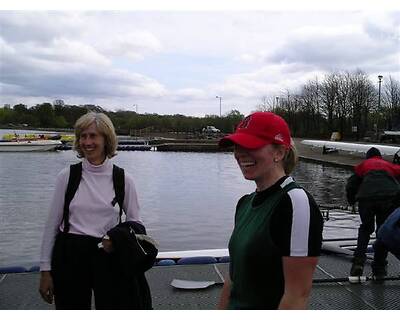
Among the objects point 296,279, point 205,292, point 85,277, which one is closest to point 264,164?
point 296,279

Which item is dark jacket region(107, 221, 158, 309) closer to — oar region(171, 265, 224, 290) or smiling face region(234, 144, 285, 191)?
smiling face region(234, 144, 285, 191)

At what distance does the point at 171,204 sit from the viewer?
736 inches

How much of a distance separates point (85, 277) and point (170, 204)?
52.0 feet

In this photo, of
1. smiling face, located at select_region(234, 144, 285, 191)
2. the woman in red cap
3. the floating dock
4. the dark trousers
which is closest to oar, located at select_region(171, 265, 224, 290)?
the floating dock

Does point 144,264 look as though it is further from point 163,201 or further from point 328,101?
point 328,101

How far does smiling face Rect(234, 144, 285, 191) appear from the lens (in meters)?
2.06

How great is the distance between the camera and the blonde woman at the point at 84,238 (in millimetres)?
2867

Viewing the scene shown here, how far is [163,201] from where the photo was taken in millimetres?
19656

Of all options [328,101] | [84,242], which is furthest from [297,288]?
[328,101]

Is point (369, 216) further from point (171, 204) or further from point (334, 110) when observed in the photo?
point (334, 110)

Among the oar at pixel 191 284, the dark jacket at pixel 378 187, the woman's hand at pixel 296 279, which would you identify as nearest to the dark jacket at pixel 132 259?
the woman's hand at pixel 296 279

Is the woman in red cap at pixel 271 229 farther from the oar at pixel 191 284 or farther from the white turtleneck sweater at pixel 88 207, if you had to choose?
the oar at pixel 191 284

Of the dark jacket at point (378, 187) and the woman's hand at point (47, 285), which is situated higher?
the dark jacket at point (378, 187)

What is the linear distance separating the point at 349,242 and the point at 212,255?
2.57 meters
